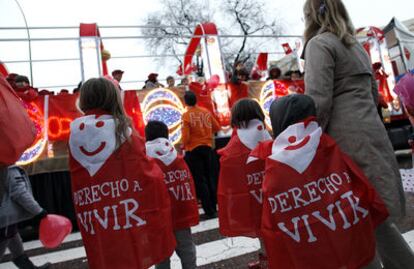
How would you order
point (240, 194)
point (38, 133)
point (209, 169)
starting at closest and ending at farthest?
1. point (240, 194)
2. point (38, 133)
3. point (209, 169)

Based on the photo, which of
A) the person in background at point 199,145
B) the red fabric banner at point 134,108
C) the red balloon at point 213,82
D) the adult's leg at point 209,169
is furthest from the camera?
the red balloon at point 213,82

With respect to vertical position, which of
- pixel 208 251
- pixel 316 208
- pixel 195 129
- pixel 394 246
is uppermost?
pixel 195 129

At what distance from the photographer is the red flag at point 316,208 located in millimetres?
1710

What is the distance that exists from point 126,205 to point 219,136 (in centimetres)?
500

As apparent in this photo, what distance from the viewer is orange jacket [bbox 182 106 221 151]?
563 cm

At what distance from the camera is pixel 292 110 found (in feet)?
6.22

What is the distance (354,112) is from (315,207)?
667mm

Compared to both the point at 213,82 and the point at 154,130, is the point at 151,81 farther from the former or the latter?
the point at 154,130

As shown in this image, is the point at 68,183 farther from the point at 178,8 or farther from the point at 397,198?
the point at 178,8

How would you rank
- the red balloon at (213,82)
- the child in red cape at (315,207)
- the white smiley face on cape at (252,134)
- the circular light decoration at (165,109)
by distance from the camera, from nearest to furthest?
the child in red cape at (315,207) < the white smiley face on cape at (252,134) < the circular light decoration at (165,109) < the red balloon at (213,82)

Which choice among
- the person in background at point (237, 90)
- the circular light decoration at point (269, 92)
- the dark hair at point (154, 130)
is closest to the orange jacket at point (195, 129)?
the person in background at point (237, 90)

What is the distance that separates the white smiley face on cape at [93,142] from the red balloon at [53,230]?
1.36ft

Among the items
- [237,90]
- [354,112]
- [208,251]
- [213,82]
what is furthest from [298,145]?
[237,90]

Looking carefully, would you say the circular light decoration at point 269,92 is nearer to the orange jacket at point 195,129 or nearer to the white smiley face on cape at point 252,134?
the orange jacket at point 195,129
